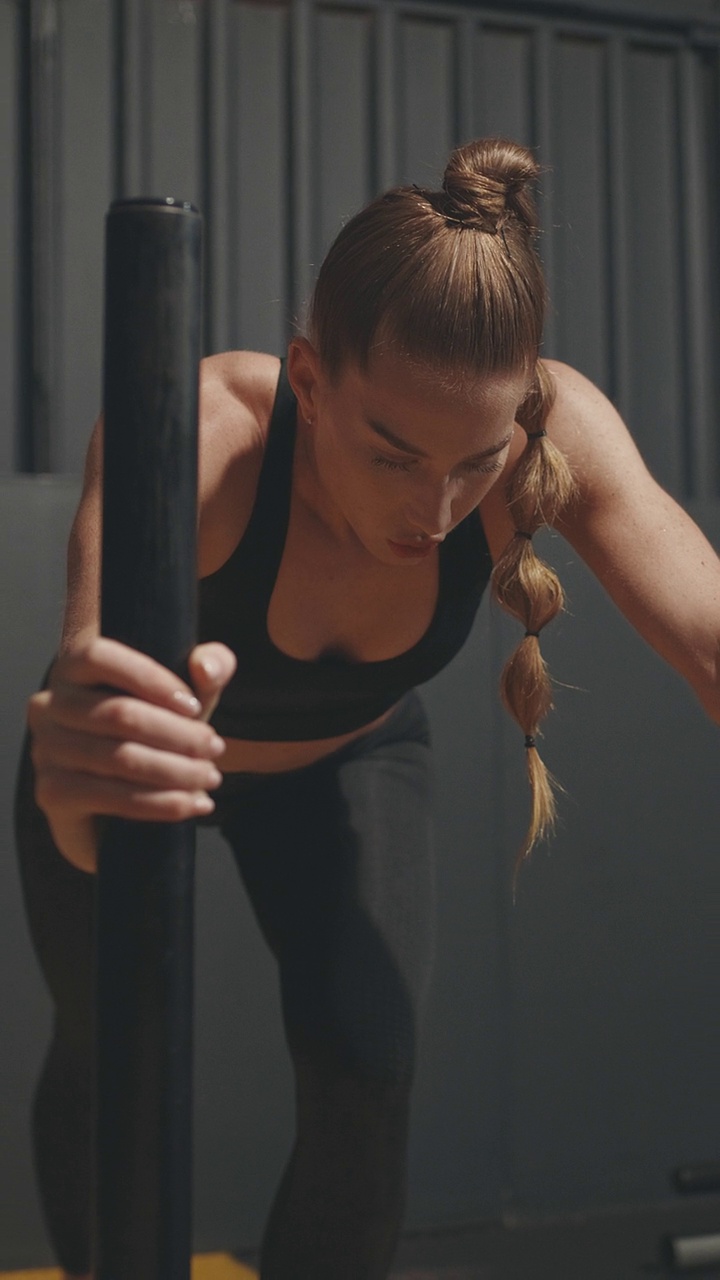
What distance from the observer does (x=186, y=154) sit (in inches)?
106

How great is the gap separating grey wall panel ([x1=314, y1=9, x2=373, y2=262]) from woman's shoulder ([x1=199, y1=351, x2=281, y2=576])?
4.73ft

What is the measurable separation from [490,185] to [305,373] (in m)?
0.22

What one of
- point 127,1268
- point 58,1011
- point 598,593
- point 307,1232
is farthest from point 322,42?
point 127,1268

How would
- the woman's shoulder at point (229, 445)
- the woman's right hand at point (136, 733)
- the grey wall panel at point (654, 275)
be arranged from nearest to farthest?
the woman's right hand at point (136, 733)
the woman's shoulder at point (229, 445)
the grey wall panel at point (654, 275)

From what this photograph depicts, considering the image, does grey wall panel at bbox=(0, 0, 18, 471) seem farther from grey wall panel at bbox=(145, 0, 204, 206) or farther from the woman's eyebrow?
the woman's eyebrow

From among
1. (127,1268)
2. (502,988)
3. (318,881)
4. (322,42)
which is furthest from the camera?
(322,42)

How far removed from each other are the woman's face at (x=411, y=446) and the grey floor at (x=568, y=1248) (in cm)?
162

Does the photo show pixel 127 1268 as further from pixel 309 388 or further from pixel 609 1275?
pixel 609 1275

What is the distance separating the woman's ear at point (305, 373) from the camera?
4.10ft

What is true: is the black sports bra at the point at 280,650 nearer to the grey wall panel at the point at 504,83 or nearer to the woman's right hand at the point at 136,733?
the woman's right hand at the point at 136,733

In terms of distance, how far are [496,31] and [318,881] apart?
207cm

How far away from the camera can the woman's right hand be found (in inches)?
26.8

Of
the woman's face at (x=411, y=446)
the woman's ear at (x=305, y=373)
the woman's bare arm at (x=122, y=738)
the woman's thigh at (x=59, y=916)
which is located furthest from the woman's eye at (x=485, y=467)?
the woman's thigh at (x=59, y=916)

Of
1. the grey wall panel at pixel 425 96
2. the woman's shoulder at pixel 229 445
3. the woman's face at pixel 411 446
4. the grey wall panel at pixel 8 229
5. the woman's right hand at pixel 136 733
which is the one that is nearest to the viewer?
the woman's right hand at pixel 136 733
